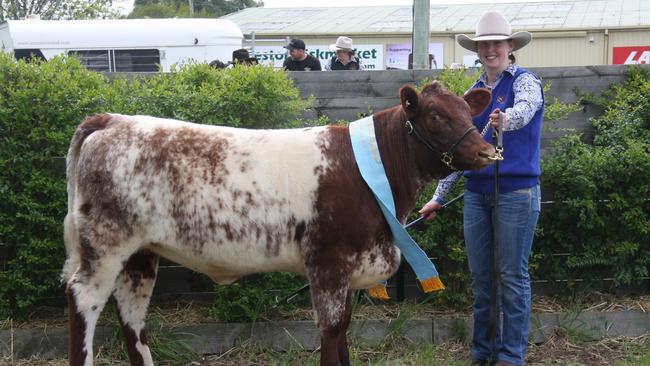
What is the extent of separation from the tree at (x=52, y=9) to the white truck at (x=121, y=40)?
663 inches

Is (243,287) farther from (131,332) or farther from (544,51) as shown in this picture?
(544,51)

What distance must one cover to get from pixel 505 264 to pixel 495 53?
4.36ft

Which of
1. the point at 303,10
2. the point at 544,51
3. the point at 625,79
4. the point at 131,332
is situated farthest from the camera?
the point at 303,10

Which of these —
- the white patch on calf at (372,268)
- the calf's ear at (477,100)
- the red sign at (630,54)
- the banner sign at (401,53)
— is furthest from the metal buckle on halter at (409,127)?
the red sign at (630,54)

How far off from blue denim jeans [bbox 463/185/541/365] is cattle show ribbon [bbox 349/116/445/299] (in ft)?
1.55

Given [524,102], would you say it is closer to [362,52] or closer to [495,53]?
[495,53]

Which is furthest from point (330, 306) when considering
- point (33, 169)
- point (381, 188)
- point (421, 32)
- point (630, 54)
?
point (630, 54)

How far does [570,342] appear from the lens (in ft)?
18.3

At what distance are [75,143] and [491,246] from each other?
2.70 meters

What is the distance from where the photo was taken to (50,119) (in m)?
5.30

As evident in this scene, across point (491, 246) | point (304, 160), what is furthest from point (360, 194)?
point (491, 246)

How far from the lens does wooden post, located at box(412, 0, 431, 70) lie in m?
8.23

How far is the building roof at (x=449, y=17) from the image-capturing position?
28.4m

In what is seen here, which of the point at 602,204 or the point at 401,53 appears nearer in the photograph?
the point at 602,204
